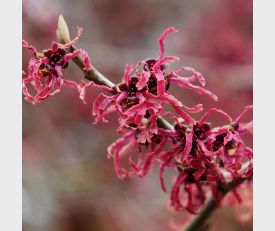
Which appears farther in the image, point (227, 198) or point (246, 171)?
point (227, 198)

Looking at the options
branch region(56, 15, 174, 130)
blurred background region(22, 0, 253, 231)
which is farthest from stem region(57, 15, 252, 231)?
blurred background region(22, 0, 253, 231)

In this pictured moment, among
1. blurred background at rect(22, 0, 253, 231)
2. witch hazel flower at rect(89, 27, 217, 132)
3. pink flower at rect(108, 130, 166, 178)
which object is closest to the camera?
witch hazel flower at rect(89, 27, 217, 132)

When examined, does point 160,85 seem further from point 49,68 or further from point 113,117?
point 113,117

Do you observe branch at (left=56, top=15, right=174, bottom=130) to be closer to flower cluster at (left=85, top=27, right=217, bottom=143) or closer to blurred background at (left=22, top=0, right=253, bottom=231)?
flower cluster at (left=85, top=27, right=217, bottom=143)

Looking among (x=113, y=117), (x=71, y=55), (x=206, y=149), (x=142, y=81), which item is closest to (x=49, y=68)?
(x=71, y=55)
